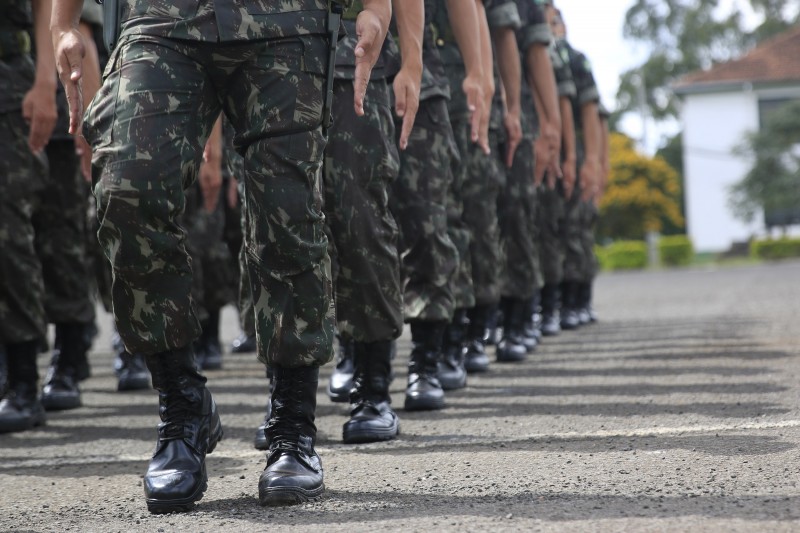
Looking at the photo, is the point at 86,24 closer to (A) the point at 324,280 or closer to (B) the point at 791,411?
(A) the point at 324,280

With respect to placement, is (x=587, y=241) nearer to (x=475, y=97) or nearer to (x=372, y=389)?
(x=475, y=97)

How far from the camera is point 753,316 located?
975 cm

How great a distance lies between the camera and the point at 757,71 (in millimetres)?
47688

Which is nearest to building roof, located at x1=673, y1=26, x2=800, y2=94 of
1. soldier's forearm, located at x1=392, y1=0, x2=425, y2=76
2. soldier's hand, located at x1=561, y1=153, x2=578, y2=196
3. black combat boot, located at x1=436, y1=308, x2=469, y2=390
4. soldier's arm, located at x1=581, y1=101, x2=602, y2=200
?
soldier's arm, located at x1=581, y1=101, x2=602, y2=200

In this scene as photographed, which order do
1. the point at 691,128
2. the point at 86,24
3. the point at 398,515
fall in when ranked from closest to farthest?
the point at 398,515
the point at 86,24
the point at 691,128

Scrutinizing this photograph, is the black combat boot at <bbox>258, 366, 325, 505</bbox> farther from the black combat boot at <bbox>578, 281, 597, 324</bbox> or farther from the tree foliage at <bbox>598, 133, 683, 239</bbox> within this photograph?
the tree foliage at <bbox>598, 133, 683, 239</bbox>

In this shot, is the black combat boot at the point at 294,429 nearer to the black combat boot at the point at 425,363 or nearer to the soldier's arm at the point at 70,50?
the soldier's arm at the point at 70,50

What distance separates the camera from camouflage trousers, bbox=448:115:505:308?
5438mm

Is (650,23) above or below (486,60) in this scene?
above

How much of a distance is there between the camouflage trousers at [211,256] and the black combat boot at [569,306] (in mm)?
3544

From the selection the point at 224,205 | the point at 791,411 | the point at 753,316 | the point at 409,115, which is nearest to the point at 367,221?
the point at 409,115

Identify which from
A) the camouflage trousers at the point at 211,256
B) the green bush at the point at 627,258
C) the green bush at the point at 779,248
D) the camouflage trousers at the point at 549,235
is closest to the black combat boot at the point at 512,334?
the camouflage trousers at the point at 549,235

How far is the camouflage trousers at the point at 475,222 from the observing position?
17.8 feet

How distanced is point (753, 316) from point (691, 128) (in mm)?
40973
